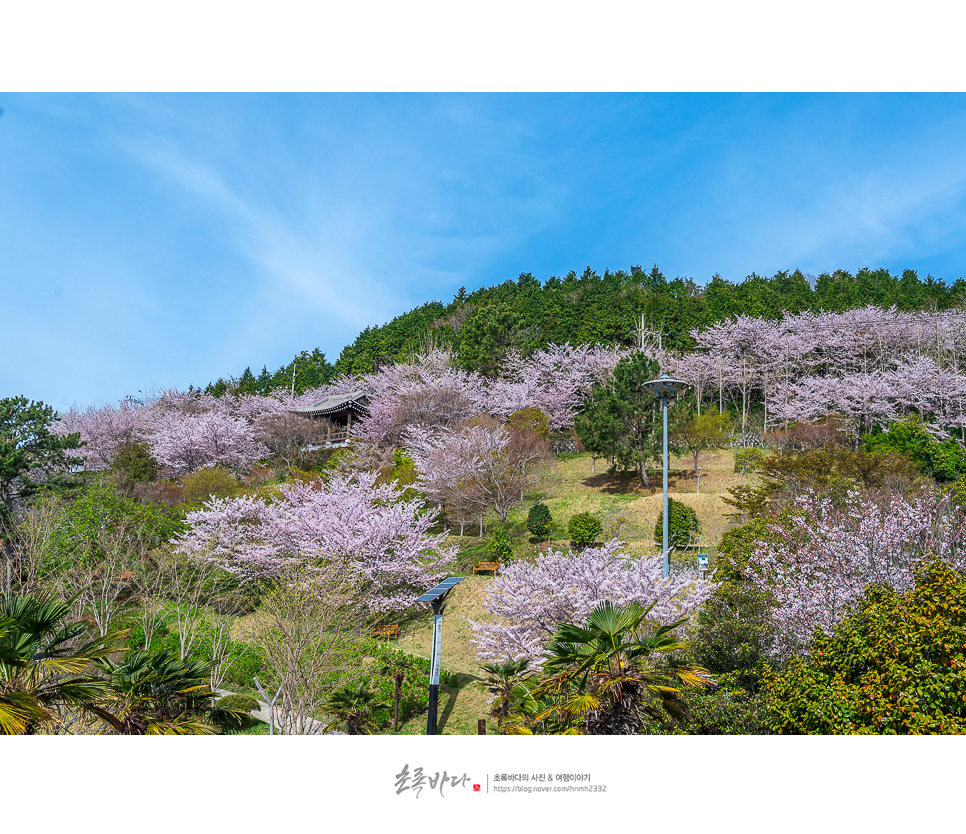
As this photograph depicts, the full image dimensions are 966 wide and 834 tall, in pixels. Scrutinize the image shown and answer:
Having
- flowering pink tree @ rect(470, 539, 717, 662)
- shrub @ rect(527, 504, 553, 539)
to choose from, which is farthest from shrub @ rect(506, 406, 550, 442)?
flowering pink tree @ rect(470, 539, 717, 662)

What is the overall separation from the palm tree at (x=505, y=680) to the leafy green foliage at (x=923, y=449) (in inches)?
721

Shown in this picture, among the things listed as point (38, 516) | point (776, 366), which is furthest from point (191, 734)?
point (776, 366)

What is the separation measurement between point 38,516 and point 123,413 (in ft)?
90.0

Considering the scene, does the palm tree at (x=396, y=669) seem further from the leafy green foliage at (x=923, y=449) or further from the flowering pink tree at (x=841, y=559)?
the leafy green foliage at (x=923, y=449)

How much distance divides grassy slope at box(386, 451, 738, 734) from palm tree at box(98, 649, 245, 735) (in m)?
5.58

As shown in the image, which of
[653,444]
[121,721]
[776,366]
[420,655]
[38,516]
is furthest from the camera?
[776,366]

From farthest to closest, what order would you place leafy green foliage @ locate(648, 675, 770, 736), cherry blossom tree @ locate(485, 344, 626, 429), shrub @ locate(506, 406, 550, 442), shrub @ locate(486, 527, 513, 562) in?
cherry blossom tree @ locate(485, 344, 626, 429)
shrub @ locate(506, 406, 550, 442)
shrub @ locate(486, 527, 513, 562)
leafy green foliage @ locate(648, 675, 770, 736)

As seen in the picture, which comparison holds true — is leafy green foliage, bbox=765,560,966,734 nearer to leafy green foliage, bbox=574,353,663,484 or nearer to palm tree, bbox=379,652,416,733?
palm tree, bbox=379,652,416,733

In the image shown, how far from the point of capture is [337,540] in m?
16.1

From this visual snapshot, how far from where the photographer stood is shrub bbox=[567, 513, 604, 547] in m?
18.6

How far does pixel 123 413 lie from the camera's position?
4034 centimetres

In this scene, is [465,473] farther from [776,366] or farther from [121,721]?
[776,366]

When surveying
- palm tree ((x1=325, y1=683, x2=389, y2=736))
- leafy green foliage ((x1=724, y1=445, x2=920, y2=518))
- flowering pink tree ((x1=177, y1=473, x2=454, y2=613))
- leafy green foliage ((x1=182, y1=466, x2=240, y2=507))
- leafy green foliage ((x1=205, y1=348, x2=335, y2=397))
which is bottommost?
palm tree ((x1=325, y1=683, x2=389, y2=736))
